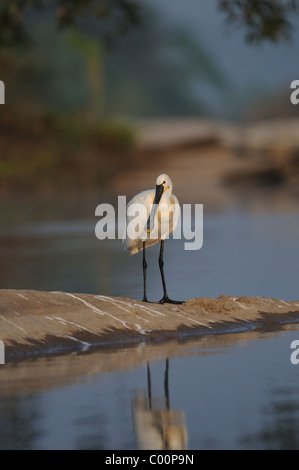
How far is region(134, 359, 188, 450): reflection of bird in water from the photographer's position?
4.56m

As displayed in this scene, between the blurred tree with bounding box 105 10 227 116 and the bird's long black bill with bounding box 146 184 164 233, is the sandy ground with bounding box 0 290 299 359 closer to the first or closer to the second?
the bird's long black bill with bounding box 146 184 164 233

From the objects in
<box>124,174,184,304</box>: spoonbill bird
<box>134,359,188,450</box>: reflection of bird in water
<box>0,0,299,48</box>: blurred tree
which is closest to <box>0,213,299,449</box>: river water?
<box>134,359,188,450</box>: reflection of bird in water

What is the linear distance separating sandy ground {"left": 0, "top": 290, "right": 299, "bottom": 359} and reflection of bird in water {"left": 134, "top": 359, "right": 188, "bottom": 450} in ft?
4.90

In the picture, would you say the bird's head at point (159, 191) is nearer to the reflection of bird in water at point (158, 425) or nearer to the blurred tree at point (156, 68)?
the reflection of bird in water at point (158, 425)

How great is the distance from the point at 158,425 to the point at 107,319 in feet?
7.82

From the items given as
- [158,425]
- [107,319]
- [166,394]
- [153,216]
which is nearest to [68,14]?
[153,216]

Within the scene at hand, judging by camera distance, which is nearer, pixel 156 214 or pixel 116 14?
pixel 156 214

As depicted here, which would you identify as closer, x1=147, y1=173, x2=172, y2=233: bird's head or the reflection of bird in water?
the reflection of bird in water

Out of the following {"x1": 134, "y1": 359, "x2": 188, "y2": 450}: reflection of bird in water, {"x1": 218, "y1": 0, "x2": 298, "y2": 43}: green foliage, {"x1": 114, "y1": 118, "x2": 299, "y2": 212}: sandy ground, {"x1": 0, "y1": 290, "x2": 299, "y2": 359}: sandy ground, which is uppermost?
{"x1": 114, "y1": 118, "x2": 299, "y2": 212}: sandy ground

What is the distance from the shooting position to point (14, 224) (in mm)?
20656

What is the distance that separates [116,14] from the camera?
627 inches

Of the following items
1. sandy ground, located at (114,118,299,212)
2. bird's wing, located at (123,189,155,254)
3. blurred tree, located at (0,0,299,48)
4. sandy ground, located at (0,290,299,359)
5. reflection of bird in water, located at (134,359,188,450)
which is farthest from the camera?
sandy ground, located at (114,118,299,212)

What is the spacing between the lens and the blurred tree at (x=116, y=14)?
44.2 feet

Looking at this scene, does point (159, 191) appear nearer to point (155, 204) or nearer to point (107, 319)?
point (155, 204)
